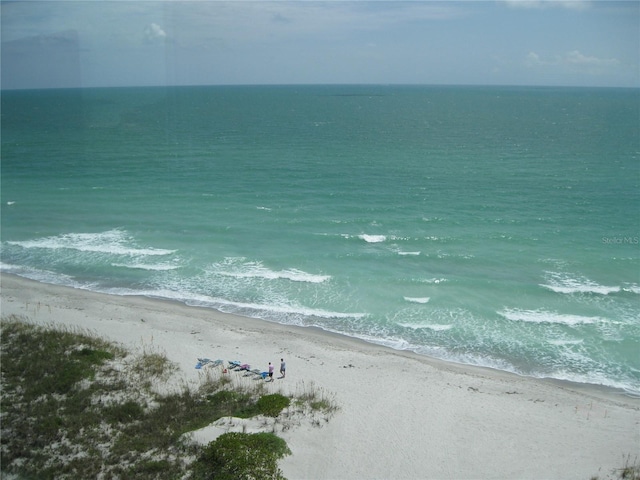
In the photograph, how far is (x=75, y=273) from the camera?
32.5 m

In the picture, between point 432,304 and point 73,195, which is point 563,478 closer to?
point 432,304

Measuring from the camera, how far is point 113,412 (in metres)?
16.8

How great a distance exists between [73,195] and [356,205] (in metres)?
26.1

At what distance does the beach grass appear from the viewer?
46.4 ft

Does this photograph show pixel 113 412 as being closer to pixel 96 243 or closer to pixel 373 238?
pixel 96 243

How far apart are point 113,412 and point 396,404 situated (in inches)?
390

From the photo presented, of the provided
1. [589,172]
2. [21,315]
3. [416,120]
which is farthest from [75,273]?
[416,120]

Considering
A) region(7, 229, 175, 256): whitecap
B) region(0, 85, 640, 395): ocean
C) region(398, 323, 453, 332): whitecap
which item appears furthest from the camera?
region(7, 229, 175, 256): whitecap

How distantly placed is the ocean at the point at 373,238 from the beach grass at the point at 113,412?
26.0ft

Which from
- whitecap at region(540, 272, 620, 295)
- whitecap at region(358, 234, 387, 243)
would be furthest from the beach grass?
whitecap at region(358, 234, 387, 243)

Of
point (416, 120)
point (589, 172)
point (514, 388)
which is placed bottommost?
point (514, 388)

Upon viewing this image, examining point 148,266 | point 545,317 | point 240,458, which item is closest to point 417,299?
point 545,317

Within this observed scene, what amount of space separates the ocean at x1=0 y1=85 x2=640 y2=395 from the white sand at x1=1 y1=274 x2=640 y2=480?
5.52 ft

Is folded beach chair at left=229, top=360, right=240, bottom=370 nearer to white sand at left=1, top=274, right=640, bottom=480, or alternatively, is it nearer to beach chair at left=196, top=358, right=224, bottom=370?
beach chair at left=196, top=358, right=224, bottom=370
